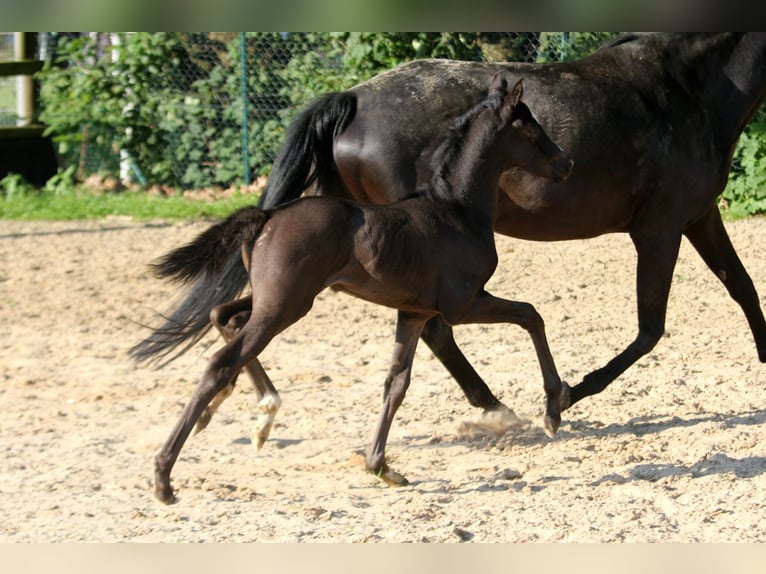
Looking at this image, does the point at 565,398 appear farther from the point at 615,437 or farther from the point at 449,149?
the point at 449,149

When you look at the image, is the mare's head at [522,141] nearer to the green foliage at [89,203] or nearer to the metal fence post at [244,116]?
the green foliage at [89,203]

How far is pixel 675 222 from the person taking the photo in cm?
506

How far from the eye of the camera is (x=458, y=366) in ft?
17.1

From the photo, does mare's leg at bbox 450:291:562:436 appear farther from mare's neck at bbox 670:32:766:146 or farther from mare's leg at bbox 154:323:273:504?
mare's neck at bbox 670:32:766:146

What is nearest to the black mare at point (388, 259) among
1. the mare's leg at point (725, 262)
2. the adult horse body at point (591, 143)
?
the adult horse body at point (591, 143)

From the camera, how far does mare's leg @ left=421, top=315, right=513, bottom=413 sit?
5184 millimetres

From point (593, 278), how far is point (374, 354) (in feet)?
7.63

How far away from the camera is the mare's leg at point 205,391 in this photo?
3.87 m

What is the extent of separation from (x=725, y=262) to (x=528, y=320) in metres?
1.70

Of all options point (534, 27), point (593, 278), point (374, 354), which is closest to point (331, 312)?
point (374, 354)

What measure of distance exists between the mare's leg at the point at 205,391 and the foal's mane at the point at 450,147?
102 centimetres

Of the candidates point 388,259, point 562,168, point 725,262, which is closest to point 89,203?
point 725,262

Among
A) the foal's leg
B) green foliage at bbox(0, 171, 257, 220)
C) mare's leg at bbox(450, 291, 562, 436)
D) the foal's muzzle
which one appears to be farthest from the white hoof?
green foliage at bbox(0, 171, 257, 220)

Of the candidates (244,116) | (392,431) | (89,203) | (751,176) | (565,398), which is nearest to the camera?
(565,398)
